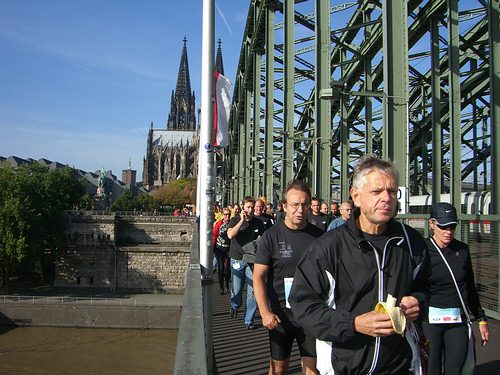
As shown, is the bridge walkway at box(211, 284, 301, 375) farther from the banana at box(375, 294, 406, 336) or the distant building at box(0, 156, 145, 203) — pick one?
the distant building at box(0, 156, 145, 203)

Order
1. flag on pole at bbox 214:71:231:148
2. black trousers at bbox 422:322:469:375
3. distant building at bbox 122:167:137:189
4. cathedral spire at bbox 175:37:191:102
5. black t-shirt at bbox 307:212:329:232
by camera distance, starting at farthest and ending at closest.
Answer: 1. distant building at bbox 122:167:137:189
2. cathedral spire at bbox 175:37:191:102
3. black t-shirt at bbox 307:212:329:232
4. flag on pole at bbox 214:71:231:148
5. black trousers at bbox 422:322:469:375

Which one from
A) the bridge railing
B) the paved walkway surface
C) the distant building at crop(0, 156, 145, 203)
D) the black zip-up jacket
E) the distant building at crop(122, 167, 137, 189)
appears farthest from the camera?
the distant building at crop(122, 167, 137, 189)

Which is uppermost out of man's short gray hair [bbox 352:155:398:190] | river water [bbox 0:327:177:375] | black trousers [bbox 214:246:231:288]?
man's short gray hair [bbox 352:155:398:190]

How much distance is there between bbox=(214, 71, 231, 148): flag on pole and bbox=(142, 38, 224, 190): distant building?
13014 centimetres

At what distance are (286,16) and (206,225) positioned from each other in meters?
15.8

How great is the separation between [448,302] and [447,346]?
1.07 feet

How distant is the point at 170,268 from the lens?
47688mm

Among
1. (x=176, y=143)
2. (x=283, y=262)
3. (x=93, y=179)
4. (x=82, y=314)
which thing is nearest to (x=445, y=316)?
(x=283, y=262)

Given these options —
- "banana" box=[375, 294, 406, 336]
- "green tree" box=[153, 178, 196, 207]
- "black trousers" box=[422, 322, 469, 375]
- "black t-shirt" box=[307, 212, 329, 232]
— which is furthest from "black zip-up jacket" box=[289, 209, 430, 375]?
"green tree" box=[153, 178, 196, 207]

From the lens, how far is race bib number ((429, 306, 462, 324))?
3.81 meters

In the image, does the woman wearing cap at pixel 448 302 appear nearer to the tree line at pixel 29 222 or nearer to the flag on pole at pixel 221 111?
the flag on pole at pixel 221 111

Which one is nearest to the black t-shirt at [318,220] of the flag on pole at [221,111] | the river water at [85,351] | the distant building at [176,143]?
the flag on pole at [221,111]

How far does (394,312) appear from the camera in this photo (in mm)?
2029

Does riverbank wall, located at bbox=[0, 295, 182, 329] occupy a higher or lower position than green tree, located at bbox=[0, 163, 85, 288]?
lower
